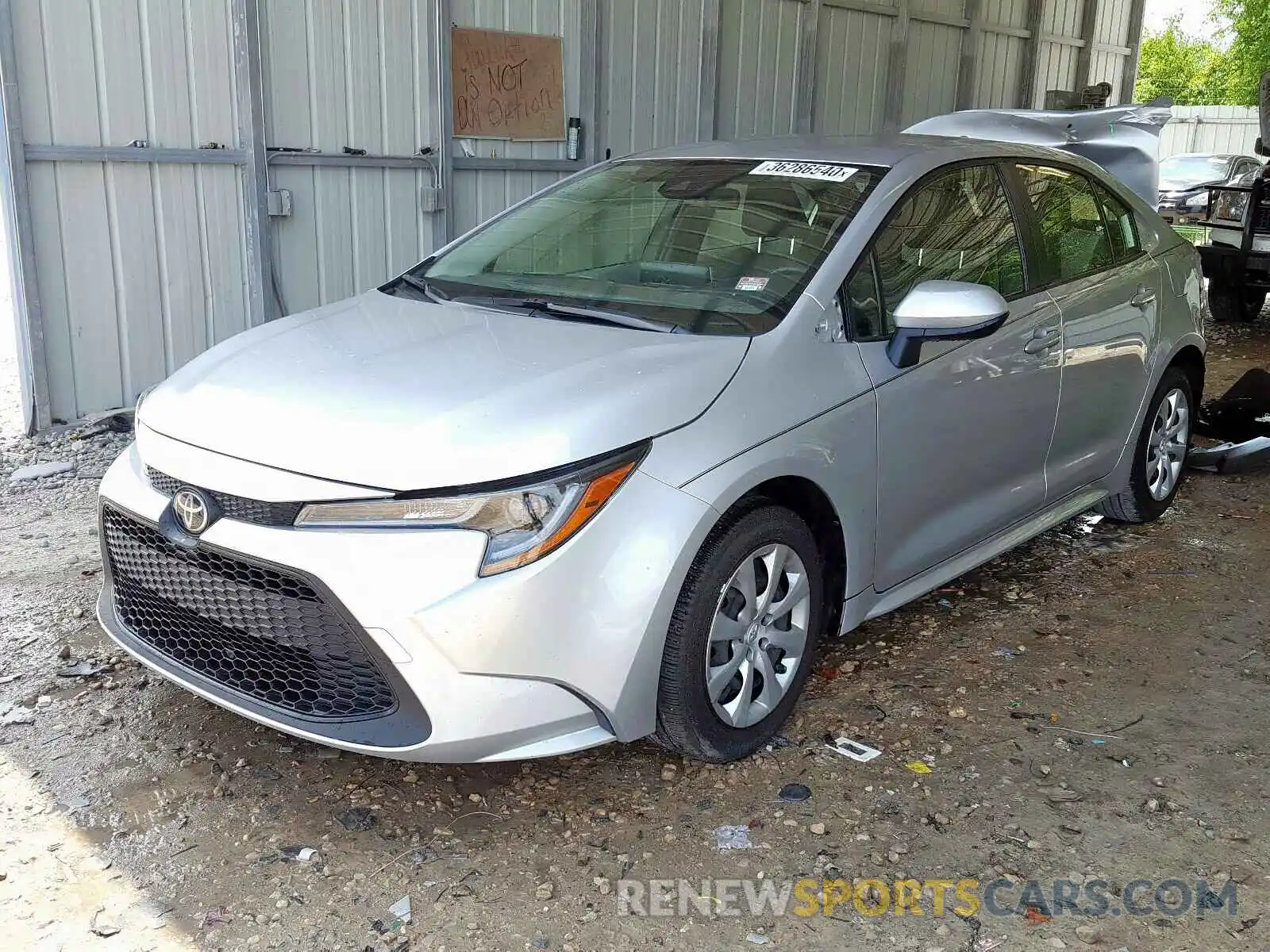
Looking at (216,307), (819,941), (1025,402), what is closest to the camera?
(819,941)

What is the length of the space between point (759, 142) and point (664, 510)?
76.1 inches

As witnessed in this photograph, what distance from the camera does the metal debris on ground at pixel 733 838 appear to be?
2840mm

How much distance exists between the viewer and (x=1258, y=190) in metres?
10.2

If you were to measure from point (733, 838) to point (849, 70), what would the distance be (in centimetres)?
943

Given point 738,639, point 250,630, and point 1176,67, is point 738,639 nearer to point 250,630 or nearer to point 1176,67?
point 250,630

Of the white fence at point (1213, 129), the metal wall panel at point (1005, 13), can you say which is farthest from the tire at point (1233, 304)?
the white fence at point (1213, 129)

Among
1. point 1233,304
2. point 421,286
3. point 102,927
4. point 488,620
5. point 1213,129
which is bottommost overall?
point 102,927

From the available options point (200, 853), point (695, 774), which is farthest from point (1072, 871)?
point (200, 853)

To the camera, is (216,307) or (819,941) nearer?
(819,941)

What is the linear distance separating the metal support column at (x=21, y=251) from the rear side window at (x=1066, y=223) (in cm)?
480

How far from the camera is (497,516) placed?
258cm

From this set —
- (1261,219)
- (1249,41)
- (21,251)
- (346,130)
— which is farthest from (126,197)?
(1249,41)

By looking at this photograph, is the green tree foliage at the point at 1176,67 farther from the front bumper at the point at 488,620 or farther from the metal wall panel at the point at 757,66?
the front bumper at the point at 488,620

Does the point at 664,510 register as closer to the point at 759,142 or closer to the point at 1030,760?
the point at 1030,760
